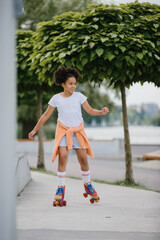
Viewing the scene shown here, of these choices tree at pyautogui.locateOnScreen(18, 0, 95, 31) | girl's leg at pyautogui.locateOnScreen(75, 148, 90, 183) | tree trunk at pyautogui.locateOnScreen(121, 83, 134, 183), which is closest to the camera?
girl's leg at pyautogui.locateOnScreen(75, 148, 90, 183)

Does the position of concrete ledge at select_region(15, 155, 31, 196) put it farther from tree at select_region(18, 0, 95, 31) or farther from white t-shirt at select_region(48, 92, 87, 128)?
tree at select_region(18, 0, 95, 31)

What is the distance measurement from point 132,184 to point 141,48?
106 inches

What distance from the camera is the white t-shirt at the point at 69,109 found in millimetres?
4332

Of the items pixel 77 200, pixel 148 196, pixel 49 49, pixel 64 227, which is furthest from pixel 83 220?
pixel 49 49

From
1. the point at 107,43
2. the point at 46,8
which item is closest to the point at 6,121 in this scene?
the point at 107,43

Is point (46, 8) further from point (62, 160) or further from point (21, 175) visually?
point (62, 160)

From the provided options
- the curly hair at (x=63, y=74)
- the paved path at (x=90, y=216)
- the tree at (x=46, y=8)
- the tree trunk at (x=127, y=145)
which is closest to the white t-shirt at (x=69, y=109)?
the curly hair at (x=63, y=74)

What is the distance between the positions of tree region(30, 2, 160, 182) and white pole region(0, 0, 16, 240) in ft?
13.1

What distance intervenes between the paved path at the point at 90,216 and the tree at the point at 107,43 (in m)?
2.08

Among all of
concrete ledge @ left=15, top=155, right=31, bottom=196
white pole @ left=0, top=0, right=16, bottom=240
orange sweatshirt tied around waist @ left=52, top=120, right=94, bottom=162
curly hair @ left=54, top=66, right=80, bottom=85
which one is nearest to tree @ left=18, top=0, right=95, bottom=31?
concrete ledge @ left=15, top=155, right=31, bottom=196

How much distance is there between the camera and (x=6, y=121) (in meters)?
1.66

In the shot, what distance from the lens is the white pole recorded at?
1.66 meters

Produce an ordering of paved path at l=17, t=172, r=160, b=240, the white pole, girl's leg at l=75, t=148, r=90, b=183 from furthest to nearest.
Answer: girl's leg at l=75, t=148, r=90, b=183 → paved path at l=17, t=172, r=160, b=240 → the white pole

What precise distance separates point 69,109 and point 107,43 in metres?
1.89
